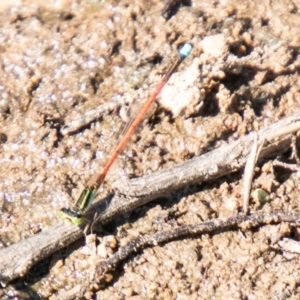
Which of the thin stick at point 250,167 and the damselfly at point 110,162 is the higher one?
the damselfly at point 110,162

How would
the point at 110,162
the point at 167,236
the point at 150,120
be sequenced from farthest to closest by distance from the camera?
the point at 150,120, the point at 110,162, the point at 167,236

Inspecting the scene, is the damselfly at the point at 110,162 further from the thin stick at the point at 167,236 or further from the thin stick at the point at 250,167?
the thin stick at the point at 250,167

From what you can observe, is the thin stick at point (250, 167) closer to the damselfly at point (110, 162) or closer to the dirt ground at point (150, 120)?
the dirt ground at point (150, 120)

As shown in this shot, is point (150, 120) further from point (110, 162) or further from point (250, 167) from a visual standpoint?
point (250, 167)

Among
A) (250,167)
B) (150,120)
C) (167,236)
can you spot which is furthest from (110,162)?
(250,167)

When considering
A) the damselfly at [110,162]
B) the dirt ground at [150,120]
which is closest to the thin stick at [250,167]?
the dirt ground at [150,120]

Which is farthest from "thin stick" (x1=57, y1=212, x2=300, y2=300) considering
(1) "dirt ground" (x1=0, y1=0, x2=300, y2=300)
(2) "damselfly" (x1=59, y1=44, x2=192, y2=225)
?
(2) "damselfly" (x1=59, y1=44, x2=192, y2=225)

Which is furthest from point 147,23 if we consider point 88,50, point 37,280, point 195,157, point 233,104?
point 37,280

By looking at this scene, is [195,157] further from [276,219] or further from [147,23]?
[147,23]

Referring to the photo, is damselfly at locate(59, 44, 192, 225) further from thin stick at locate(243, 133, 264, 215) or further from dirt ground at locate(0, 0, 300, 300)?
thin stick at locate(243, 133, 264, 215)
